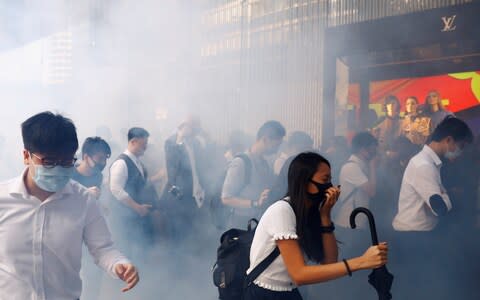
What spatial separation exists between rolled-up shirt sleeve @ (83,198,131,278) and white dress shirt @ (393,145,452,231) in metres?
2.02

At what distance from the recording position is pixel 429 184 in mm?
3709

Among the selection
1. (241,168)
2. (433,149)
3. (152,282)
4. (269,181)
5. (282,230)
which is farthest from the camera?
(152,282)

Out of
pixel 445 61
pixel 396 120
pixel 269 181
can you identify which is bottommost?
pixel 269 181

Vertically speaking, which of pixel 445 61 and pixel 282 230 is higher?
pixel 445 61

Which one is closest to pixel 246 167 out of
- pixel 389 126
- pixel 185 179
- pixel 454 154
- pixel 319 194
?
pixel 185 179

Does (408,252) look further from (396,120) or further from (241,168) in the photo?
(396,120)

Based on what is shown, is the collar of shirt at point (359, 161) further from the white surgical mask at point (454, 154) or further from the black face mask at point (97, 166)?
the black face mask at point (97, 166)

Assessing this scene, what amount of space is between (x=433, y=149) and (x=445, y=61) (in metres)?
1.35

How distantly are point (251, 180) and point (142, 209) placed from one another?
0.78m

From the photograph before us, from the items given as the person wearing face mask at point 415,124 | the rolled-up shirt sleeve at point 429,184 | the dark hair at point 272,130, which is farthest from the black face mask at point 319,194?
the person wearing face mask at point 415,124

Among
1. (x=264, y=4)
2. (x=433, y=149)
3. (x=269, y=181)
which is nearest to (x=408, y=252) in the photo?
(x=433, y=149)

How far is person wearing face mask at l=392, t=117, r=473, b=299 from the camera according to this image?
3711 millimetres

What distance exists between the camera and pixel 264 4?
18.7 ft

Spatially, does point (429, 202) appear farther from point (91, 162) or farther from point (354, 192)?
point (91, 162)
